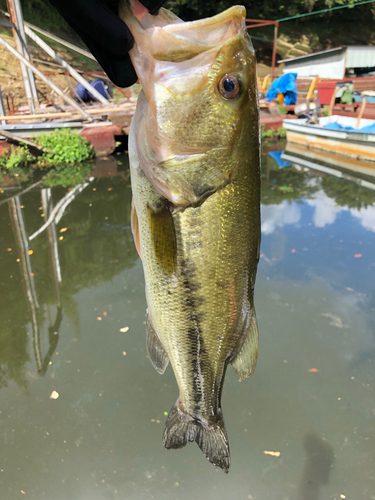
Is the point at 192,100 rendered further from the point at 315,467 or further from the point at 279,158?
the point at 279,158

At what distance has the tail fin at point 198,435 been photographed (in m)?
1.78

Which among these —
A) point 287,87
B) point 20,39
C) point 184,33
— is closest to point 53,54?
point 20,39

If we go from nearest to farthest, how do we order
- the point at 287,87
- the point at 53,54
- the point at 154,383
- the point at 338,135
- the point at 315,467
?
1. the point at 315,467
2. the point at 154,383
3. the point at 53,54
4. the point at 338,135
5. the point at 287,87

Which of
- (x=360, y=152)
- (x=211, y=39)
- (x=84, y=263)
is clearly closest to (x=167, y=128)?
(x=211, y=39)

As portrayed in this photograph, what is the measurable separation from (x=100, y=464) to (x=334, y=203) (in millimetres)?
6710

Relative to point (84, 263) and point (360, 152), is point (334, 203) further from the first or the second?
point (84, 263)

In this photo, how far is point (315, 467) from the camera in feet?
9.12

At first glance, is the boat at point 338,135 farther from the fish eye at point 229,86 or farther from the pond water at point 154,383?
the fish eye at point 229,86

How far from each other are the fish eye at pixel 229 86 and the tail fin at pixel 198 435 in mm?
1540

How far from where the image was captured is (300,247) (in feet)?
18.8

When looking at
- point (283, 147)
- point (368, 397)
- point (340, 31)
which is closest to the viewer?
point (368, 397)

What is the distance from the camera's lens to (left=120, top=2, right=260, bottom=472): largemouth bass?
127 cm

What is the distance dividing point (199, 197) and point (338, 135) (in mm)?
11551

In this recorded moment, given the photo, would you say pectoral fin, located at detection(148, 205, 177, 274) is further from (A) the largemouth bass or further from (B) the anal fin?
(B) the anal fin
